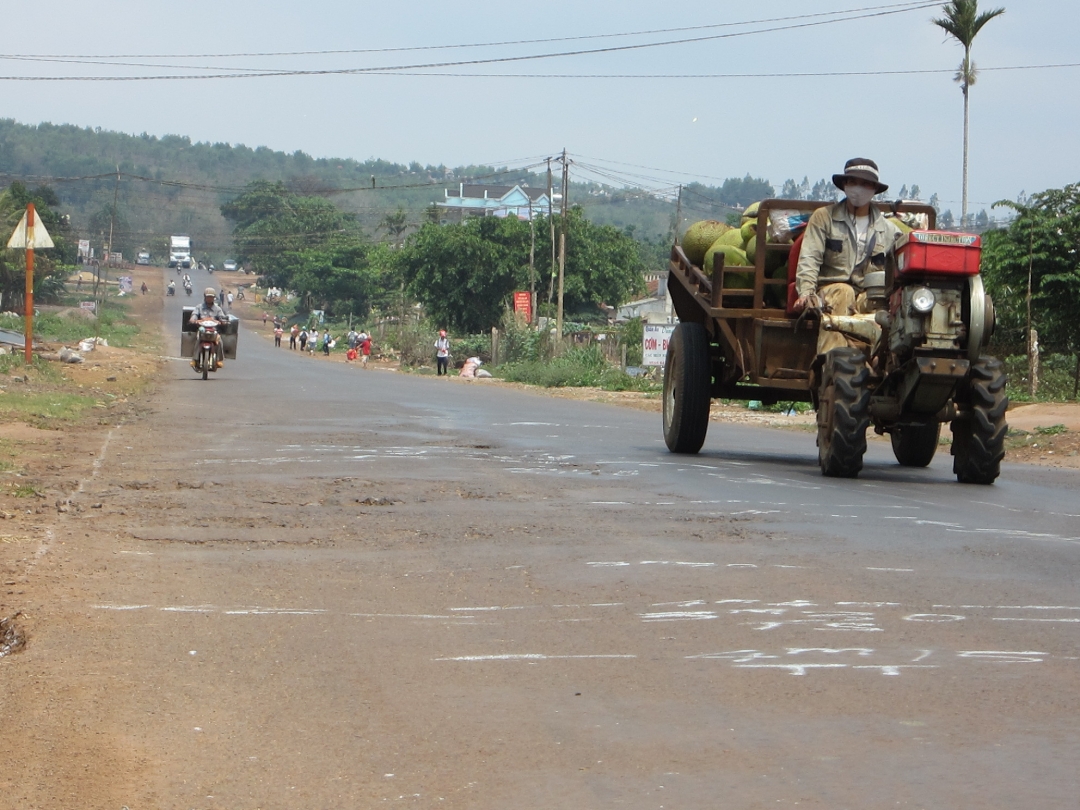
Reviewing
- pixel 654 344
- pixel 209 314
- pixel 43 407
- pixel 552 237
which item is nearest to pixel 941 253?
pixel 43 407

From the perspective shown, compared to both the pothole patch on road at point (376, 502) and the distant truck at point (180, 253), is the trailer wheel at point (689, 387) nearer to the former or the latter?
the pothole patch on road at point (376, 502)

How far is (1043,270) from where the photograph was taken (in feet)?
81.8

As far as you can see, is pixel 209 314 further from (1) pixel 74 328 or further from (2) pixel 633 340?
(1) pixel 74 328

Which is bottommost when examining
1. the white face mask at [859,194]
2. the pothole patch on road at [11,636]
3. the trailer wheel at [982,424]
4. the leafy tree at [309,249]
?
the pothole patch on road at [11,636]

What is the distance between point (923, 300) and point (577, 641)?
5348 millimetres

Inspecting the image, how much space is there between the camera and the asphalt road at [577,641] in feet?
12.4

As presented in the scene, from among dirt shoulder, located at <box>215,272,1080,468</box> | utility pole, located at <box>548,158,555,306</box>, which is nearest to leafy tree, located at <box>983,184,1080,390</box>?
dirt shoulder, located at <box>215,272,1080,468</box>

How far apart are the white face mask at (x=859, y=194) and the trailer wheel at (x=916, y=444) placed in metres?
2.26

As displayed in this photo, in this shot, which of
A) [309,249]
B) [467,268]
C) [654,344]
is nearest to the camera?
[654,344]

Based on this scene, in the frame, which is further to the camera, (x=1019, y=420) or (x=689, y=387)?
A: (x=1019, y=420)

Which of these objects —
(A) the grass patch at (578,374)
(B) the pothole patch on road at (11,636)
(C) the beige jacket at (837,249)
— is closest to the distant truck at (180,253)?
(A) the grass patch at (578,374)

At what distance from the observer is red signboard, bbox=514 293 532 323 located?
5638 centimetres

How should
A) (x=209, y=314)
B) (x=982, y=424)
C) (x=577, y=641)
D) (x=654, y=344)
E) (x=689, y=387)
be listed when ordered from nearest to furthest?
(x=577, y=641)
(x=982, y=424)
(x=689, y=387)
(x=209, y=314)
(x=654, y=344)

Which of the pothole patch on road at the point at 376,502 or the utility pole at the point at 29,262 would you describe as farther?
the utility pole at the point at 29,262
